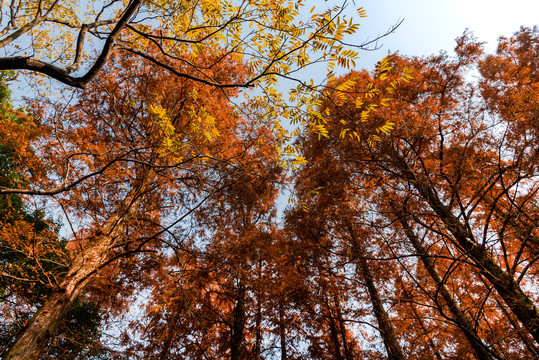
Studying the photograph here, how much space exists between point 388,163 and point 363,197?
2.27 meters

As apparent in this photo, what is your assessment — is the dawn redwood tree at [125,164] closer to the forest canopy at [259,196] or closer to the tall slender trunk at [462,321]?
the forest canopy at [259,196]

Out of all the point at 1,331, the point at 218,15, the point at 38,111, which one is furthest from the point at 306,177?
the point at 1,331

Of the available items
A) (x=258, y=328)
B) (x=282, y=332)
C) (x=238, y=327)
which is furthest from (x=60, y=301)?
(x=282, y=332)

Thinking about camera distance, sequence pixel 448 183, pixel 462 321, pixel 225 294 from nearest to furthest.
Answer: pixel 462 321 → pixel 448 183 → pixel 225 294

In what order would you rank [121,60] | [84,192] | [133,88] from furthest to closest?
[121,60], [133,88], [84,192]

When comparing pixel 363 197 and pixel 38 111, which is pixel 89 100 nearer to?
pixel 38 111

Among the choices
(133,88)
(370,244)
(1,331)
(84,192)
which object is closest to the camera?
(84,192)

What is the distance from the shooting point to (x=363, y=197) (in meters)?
3.71

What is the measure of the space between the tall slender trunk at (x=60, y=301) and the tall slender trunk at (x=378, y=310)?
15.3 feet

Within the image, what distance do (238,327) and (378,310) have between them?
11.7 feet

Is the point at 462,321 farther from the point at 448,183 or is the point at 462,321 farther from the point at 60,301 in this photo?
the point at 60,301

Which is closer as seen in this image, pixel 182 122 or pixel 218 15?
pixel 218 15

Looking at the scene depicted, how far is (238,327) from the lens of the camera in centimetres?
578

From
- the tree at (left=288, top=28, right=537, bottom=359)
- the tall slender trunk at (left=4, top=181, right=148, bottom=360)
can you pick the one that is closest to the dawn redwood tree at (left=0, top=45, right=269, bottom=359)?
the tall slender trunk at (left=4, top=181, right=148, bottom=360)
